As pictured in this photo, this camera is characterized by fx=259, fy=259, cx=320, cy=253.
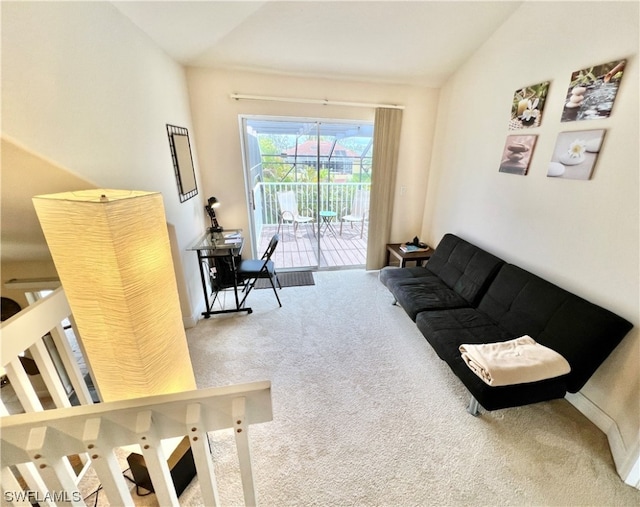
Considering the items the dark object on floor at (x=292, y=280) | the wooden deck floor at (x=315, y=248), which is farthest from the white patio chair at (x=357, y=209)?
the dark object on floor at (x=292, y=280)

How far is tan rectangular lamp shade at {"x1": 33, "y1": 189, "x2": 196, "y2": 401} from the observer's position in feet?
2.81

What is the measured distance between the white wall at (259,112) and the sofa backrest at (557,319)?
6.24ft

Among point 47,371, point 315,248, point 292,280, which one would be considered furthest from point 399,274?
point 47,371

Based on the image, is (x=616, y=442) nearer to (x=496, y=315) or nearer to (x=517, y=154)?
(x=496, y=315)

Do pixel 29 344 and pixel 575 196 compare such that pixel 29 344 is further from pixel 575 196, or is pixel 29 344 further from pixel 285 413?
pixel 575 196

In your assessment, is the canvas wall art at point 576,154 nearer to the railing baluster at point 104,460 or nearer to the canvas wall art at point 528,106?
the canvas wall art at point 528,106

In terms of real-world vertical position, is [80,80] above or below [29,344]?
above

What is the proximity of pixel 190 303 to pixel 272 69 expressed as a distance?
2.56m

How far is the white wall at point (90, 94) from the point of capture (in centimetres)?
98

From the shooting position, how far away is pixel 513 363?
4.87 ft

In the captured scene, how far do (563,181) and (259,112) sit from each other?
2860 mm

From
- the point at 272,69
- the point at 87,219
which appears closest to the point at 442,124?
the point at 272,69

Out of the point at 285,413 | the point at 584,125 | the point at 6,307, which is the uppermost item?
the point at 584,125

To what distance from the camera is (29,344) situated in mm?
969
